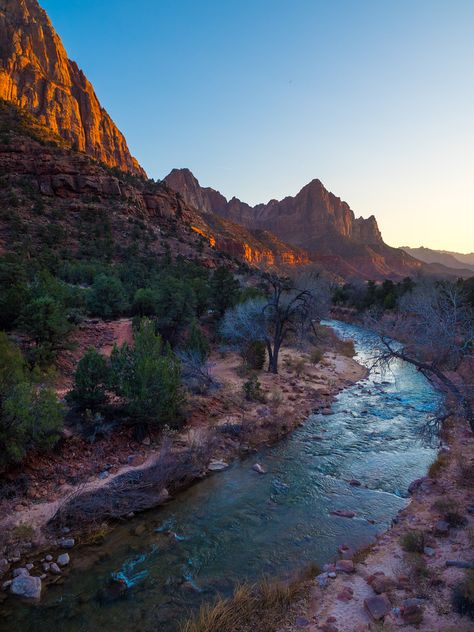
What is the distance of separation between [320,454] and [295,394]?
18.1 feet

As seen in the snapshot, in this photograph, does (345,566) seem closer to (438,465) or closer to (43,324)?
(438,465)

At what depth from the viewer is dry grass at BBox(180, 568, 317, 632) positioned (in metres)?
5.40

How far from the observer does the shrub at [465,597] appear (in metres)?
5.35

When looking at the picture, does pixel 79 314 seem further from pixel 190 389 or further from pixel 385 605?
pixel 385 605

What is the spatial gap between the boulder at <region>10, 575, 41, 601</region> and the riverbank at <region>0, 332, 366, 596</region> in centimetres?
34

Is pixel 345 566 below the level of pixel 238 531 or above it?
above

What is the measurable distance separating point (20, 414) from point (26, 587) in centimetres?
323

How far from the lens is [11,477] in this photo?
8.65m

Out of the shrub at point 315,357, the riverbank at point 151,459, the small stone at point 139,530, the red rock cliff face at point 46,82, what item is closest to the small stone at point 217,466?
the riverbank at point 151,459

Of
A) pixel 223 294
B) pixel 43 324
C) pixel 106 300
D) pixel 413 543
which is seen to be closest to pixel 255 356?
pixel 223 294

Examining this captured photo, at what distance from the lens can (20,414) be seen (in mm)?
8289

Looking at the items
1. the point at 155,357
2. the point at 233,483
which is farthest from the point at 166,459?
the point at 155,357

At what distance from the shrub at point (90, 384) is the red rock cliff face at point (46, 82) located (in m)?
64.5

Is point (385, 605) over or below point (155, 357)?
below
